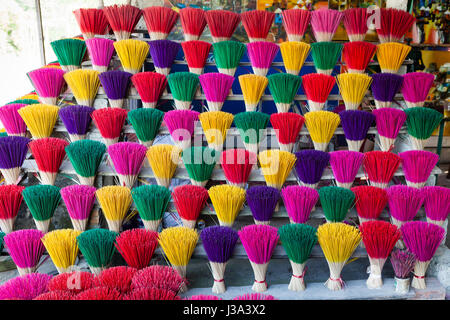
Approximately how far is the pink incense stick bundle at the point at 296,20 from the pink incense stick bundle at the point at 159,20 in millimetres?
589

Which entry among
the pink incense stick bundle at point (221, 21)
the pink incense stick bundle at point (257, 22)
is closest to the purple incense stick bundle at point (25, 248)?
the pink incense stick bundle at point (221, 21)

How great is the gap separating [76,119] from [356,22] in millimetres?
1490

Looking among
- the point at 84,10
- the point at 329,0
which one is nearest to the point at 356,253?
the point at 84,10

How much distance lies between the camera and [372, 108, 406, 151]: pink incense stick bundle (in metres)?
2.13

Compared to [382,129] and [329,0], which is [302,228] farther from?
[329,0]

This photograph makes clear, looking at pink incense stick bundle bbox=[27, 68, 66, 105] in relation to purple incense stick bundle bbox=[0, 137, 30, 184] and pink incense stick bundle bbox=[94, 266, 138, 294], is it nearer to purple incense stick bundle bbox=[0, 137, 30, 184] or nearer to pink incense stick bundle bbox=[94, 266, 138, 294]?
purple incense stick bundle bbox=[0, 137, 30, 184]

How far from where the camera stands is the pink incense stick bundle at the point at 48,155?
1.98m

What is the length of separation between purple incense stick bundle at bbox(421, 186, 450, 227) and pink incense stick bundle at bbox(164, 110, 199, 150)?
1046mm

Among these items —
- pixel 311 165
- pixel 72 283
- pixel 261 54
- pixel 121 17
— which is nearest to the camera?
pixel 72 283

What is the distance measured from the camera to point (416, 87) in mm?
2270

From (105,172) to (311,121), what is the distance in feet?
3.13

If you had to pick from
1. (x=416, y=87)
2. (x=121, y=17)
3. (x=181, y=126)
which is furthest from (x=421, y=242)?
(x=121, y=17)

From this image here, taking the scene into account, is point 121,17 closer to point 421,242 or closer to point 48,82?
point 48,82

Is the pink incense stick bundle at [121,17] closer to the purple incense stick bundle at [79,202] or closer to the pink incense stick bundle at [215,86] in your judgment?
the pink incense stick bundle at [215,86]
